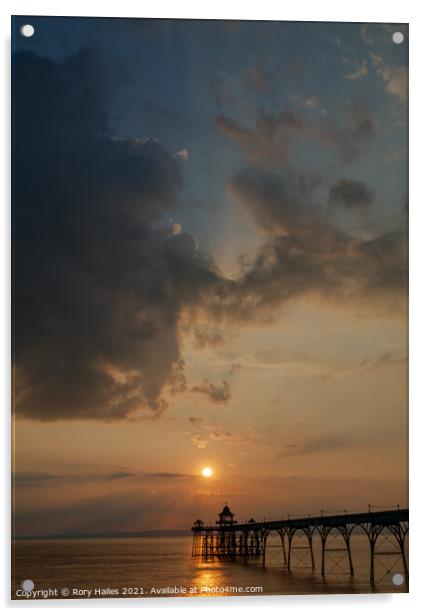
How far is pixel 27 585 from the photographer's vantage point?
7266 mm

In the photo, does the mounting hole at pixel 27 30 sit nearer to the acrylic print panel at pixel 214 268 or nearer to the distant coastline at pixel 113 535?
the acrylic print panel at pixel 214 268

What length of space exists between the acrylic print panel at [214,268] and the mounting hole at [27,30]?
18mm

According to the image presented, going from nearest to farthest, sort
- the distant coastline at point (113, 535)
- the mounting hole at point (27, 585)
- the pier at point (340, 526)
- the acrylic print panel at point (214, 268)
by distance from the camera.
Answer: the mounting hole at point (27, 585)
the distant coastline at point (113, 535)
the acrylic print panel at point (214, 268)
the pier at point (340, 526)

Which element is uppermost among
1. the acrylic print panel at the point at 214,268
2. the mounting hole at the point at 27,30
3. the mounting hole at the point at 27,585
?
the mounting hole at the point at 27,30

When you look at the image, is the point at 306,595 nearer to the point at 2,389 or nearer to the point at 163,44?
the point at 2,389

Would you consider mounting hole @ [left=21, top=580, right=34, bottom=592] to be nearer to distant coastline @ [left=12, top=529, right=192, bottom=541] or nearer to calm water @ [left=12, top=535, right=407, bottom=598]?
calm water @ [left=12, top=535, right=407, bottom=598]

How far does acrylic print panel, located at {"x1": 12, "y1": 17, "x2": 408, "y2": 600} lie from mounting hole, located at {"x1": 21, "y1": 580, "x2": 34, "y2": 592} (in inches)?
13.4

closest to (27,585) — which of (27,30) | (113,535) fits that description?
(113,535)

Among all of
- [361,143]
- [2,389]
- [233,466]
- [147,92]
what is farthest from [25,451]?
[361,143]

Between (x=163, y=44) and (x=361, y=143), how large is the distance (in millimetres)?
1844

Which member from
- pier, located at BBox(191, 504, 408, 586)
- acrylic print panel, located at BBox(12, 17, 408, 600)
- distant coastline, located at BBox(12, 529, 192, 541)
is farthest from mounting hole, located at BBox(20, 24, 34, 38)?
pier, located at BBox(191, 504, 408, 586)

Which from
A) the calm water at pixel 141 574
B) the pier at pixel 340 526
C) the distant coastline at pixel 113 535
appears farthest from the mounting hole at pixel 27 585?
the pier at pixel 340 526

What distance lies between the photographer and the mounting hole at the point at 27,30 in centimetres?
765

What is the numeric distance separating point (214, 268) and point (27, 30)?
8.11ft
